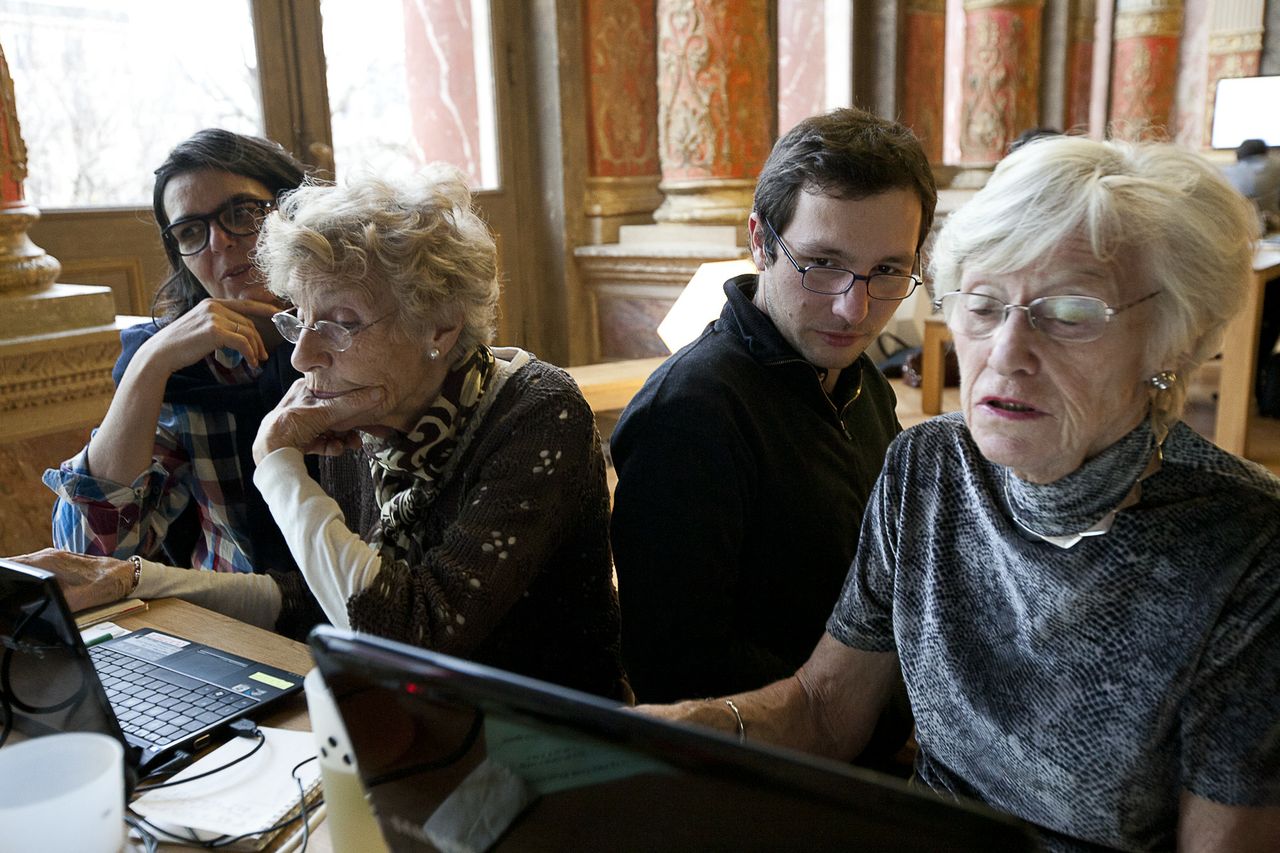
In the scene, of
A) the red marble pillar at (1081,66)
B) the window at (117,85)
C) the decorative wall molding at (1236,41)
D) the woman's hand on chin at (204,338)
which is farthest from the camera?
the decorative wall molding at (1236,41)

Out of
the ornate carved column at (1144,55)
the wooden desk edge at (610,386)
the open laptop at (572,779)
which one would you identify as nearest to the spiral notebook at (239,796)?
the open laptop at (572,779)

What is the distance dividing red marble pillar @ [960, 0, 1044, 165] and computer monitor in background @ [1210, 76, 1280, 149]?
183 cm

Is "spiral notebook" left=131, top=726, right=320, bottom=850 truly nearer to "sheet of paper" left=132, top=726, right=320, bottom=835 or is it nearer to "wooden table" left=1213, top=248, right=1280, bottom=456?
"sheet of paper" left=132, top=726, right=320, bottom=835

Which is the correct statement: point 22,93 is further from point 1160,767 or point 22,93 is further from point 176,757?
point 1160,767

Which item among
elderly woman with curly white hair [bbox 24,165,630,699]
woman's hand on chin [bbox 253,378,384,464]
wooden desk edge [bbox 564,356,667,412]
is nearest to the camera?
elderly woman with curly white hair [bbox 24,165,630,699]

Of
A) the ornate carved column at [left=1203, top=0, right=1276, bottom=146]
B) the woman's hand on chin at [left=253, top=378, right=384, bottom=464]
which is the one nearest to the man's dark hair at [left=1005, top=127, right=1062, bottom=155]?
the woman's hand on chin at [left=253, top=378, right=384, bottom=464]

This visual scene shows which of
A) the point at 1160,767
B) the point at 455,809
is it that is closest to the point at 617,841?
the point at 455,809

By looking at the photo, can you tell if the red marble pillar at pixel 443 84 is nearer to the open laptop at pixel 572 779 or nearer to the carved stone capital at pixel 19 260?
the carved stone capital at pixel 19 260

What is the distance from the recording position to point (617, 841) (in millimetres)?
575

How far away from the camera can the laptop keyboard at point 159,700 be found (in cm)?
116

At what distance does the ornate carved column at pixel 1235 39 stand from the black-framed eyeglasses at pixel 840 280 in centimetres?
981

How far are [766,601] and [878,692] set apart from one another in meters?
0.29

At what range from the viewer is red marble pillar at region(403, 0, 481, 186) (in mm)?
4602

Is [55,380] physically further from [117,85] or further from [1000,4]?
[1000,4]
